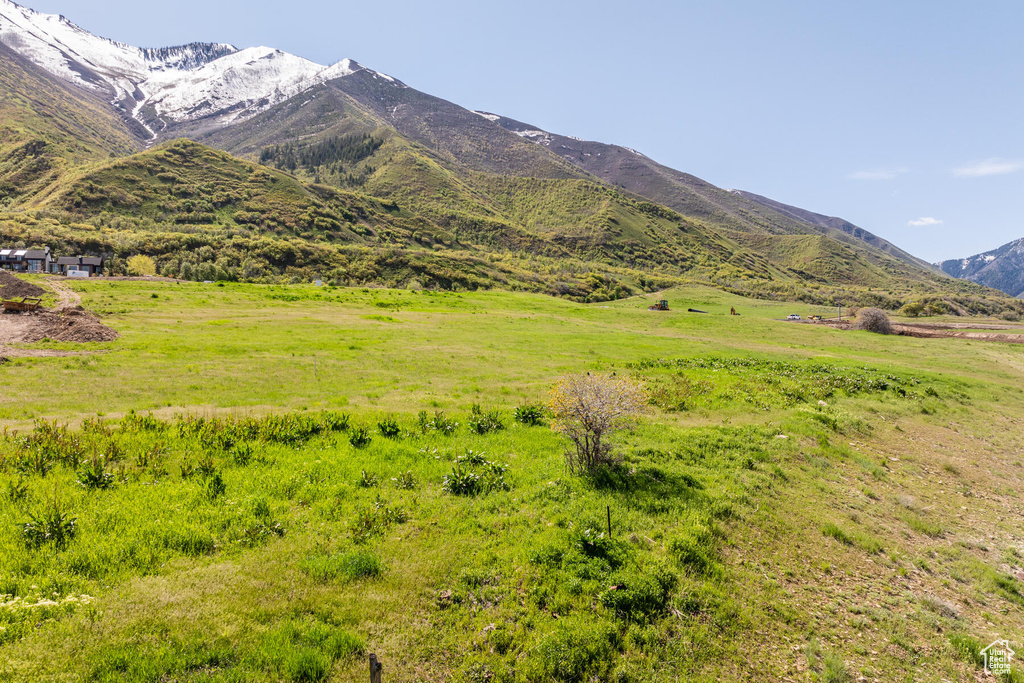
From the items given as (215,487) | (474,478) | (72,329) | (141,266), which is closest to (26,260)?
(141,266)

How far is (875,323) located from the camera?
198ft

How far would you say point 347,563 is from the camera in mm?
8258

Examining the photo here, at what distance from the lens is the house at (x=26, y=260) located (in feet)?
250

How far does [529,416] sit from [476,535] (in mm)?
8459

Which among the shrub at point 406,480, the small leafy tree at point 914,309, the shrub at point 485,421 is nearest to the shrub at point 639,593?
the shrub at point 406,480

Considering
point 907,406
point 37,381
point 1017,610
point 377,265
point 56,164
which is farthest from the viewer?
point 56,164

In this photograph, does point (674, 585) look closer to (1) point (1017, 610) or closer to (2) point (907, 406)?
(1) point (1017, 610)

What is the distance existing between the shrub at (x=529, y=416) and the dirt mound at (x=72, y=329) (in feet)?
95.3

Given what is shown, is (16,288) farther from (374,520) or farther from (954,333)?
(954,333)

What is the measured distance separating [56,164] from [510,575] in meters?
240

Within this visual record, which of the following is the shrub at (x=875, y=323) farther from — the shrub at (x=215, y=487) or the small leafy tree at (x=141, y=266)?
the small leafy tree at (x=141, y=266)

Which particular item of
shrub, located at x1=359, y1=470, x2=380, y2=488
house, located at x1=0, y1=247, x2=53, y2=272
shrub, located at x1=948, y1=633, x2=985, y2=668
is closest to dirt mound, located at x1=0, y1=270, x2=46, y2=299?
shrub, located at x1=359, y1=470, x2=380, y2=488

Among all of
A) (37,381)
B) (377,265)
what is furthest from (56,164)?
(37,381)

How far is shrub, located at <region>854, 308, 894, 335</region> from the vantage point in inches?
2356
